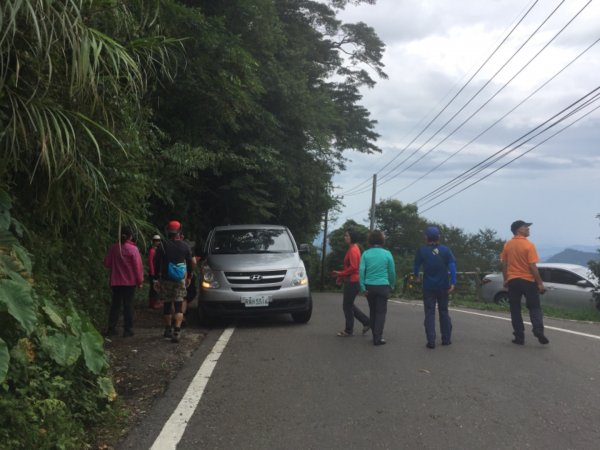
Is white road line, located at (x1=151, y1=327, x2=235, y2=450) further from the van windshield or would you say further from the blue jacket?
the van windshield

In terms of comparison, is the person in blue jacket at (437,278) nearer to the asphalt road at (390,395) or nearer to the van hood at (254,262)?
the asphalt road at (390,395)

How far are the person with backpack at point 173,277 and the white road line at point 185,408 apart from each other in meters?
1.08

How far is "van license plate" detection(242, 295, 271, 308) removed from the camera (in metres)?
9.24

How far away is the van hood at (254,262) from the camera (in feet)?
31.0

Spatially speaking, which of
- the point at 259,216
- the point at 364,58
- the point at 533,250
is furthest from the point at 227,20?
the point at 364,58

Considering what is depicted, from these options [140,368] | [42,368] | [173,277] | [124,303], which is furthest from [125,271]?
[42,368]

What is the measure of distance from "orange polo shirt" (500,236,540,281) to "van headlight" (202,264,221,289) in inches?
175

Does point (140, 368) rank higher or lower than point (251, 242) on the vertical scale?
lower

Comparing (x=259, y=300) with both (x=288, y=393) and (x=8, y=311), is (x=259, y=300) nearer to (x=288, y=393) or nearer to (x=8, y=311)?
(x=288, y=393)

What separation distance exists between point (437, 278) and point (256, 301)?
2959 mm

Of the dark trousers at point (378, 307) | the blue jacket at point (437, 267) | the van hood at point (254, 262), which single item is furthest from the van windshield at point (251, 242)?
the blue jacket at point (437, 267)

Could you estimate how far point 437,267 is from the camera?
26.1 feet

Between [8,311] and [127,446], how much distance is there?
4.25ft

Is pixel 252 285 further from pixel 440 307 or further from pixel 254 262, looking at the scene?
pixel 440 307
